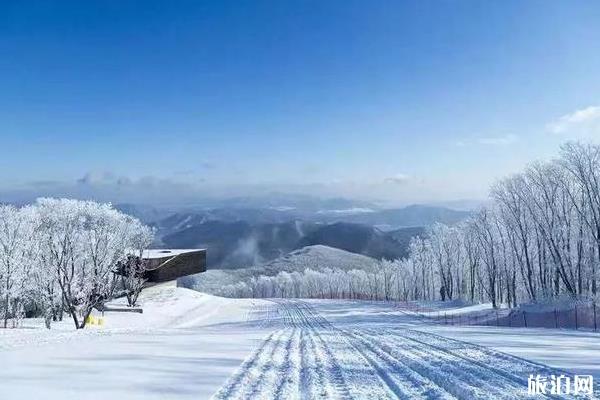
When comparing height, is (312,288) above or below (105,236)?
below

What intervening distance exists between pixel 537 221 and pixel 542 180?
4.12 metres

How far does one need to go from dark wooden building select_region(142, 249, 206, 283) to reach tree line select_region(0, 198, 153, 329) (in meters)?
14.0

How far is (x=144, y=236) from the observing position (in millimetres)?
57969

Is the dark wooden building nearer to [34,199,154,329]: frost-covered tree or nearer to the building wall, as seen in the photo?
the building wall

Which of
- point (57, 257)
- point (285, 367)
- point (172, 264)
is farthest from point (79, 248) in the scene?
point (285, 367)

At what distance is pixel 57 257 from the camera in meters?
36.1

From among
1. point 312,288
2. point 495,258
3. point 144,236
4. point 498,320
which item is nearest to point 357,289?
point 312,288

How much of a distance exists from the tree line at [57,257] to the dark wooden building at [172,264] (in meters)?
14.0

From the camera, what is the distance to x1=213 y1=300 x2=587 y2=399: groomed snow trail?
9.88 meters

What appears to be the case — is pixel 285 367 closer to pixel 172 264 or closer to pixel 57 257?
pixel 57 257

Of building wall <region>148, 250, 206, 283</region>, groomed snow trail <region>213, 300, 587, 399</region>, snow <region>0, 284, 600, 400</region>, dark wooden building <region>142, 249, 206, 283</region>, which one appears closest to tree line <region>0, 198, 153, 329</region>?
dark wooden building <region>142, 249, 206, 283</region>

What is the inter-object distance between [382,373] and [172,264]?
57.3 metres

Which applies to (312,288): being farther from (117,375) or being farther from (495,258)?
(117,375)

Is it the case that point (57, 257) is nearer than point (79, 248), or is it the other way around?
point (57, 257)
